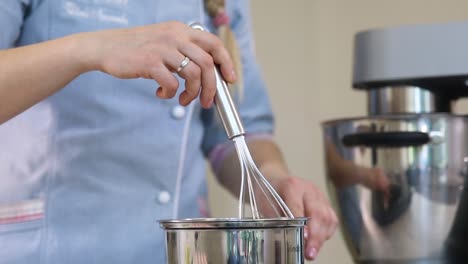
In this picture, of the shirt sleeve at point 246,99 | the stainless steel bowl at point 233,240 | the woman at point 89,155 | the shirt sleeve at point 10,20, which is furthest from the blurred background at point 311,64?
the stainless steel bowl at point 233,240

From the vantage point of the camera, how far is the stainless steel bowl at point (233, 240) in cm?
40

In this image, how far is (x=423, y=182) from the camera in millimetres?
720

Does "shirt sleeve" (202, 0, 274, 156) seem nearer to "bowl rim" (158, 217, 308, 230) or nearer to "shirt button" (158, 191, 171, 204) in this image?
→ "shirt button" (158, 191, 171, 204)

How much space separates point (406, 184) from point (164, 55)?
34 cm

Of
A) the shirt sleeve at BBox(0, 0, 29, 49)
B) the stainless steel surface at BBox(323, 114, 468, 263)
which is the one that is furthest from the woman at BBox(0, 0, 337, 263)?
the stainless steel surface at BBox(323, 114, 468, 263)

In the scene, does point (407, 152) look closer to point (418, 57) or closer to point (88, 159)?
point (418, 57)

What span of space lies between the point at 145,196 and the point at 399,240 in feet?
0.84

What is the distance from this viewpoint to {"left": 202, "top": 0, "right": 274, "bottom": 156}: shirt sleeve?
0.79 meters

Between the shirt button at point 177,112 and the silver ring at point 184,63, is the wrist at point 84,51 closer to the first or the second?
the silver ring at point 184,63

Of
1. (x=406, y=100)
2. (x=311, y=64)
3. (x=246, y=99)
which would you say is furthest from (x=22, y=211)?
(x=311, y=64)

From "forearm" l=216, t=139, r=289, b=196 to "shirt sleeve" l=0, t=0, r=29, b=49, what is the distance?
269mm

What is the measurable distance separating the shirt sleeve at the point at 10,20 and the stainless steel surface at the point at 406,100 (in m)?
0.39

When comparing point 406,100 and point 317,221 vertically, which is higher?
point 406,100

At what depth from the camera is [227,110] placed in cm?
49
